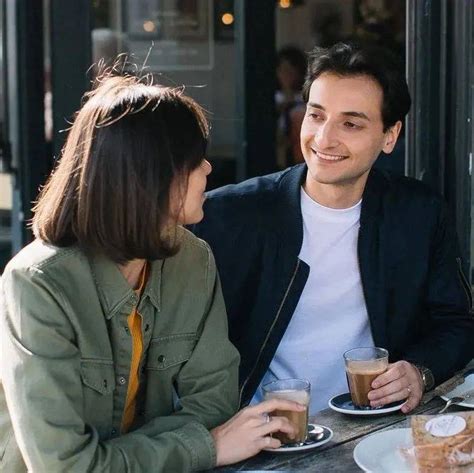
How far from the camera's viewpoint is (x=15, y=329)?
1925 millimetres

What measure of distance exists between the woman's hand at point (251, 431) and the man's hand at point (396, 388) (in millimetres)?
249

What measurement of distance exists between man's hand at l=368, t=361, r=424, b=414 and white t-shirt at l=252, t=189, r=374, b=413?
0.33 meters

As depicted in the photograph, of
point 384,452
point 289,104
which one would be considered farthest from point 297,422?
point 289,104

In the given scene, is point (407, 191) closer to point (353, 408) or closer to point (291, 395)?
point (353, 408)

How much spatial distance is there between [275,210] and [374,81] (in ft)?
1.32

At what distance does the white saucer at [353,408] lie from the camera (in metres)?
2.21

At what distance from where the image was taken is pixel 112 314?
80.4 inches

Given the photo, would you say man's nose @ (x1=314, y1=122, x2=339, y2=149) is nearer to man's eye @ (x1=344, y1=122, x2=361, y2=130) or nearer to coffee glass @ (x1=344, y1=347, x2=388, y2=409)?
man's eye @ (x1=344, y1=122, x2=361, y2=130)

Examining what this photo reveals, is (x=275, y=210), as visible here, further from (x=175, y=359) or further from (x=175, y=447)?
(x=175, y=447)

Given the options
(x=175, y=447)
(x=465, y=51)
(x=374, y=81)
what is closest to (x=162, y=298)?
(x=175, y=447)

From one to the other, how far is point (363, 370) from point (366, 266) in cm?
46

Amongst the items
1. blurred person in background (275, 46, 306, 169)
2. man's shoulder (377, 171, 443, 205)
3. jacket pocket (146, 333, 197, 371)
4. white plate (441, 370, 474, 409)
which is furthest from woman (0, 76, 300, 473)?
blurred person in background (275, 46, 306, 169)

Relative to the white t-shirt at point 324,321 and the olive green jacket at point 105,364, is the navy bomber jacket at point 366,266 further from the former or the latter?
the olive green jacket at point 105,364

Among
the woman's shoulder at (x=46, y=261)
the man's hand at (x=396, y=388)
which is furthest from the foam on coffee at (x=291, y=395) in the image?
the woman's shoulder at (x=46, y=261)
